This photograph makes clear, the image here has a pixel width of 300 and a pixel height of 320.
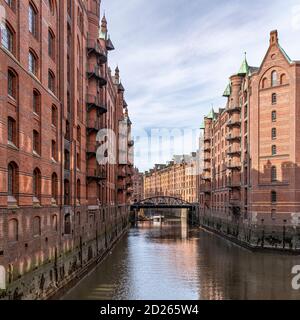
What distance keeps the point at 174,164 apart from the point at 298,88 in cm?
8365

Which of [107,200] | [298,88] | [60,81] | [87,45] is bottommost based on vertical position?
[107,200]

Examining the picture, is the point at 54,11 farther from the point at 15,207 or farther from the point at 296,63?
the point at 296,63

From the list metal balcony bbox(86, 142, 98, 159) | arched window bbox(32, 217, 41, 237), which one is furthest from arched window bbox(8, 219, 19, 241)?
metal balcony bbox(86, 142, 98, 159)

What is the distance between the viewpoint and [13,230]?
53.3 ft

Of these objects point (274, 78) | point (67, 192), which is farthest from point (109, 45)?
point (67, 192)

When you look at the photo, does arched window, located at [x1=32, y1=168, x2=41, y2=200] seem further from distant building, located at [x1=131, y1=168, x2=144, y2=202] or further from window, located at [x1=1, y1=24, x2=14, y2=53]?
distant building, located at [x1=131, y1=168, x2=144, y2=202]

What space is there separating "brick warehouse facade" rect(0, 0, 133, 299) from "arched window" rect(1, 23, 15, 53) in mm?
45

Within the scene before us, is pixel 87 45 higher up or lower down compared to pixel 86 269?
higher up

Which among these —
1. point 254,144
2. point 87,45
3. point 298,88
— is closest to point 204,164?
point 254,144

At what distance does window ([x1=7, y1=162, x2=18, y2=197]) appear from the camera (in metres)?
16.6

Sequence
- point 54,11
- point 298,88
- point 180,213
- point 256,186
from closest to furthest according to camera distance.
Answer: point 54,11
point 298,88
point 256,186
point 180,213

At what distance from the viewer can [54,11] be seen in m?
23.8

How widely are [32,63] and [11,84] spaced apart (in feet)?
11.5

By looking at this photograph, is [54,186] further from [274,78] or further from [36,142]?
[274,78]
